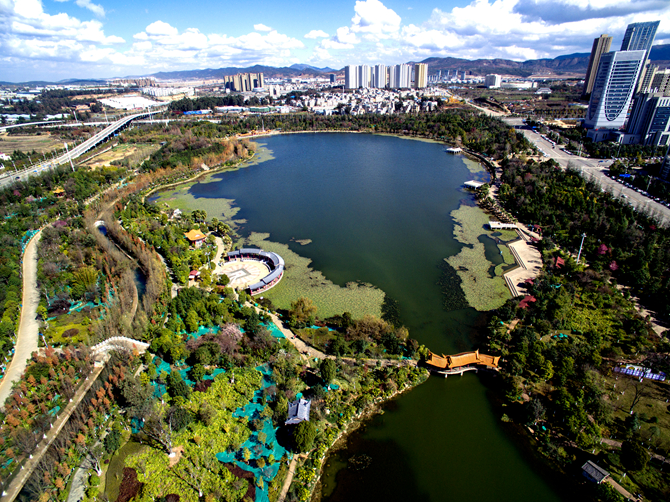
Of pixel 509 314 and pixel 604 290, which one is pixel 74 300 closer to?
pixel 509 314

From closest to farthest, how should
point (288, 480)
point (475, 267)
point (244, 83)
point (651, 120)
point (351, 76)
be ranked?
point (288, 480)
point (475, 267)
point (651, 120)
point (351, 76)
point (244, 83)

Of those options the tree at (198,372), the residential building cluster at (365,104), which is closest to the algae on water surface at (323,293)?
the tree at (198,372)

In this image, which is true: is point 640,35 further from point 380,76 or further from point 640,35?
point 380,76

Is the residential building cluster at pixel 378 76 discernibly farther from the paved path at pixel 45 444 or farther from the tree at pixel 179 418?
the tree at pixel 179 418

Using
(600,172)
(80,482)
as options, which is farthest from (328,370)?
(600,172)

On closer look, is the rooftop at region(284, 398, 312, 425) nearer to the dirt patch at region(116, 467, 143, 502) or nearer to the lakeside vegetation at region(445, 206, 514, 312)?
the dirt patch at region(116, 467, 143, 502)

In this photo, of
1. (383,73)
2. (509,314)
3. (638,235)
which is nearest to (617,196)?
(638,235)
